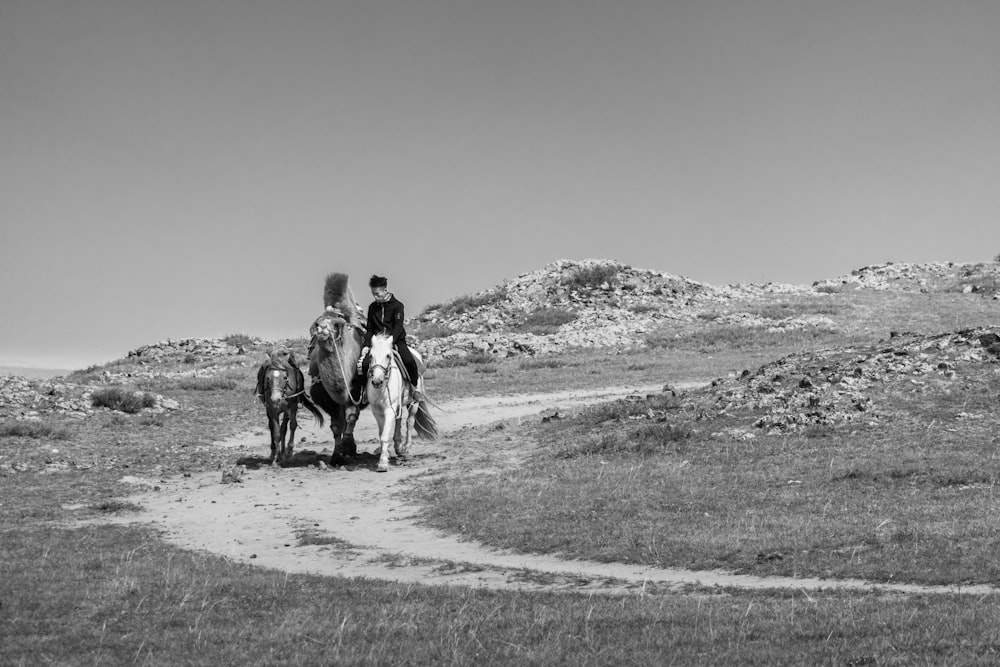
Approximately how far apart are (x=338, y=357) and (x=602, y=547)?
8421 millimetres

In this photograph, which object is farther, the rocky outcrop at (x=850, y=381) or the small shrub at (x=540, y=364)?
the small shrub at (x=540, y=364)

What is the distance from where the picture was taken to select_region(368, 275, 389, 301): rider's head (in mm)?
20344

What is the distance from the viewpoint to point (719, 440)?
20.0 m

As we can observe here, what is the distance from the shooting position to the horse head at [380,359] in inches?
778

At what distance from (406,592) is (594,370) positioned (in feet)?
91.4

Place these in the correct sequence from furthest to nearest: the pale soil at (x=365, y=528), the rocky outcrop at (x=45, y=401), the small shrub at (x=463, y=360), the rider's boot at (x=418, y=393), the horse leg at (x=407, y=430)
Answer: the small shrub at (x=463, y=360)
the rocky outcrop at (x=45, y=401)
the horse leg at (x=407, y=430)
the rider's boot at (x=418, y=393)
the pale soil at (x=365, y=528)

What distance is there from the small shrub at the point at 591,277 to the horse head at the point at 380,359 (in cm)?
4110

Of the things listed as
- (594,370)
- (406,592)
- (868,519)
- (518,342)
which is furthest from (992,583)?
(518,342)

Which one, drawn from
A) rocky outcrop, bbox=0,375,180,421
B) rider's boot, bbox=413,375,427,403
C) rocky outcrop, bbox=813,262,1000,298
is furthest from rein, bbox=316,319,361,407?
rocky outcrop, bbox=813,262,1000,298

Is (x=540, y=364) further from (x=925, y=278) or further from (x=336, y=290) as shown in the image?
(x=925, y=278)

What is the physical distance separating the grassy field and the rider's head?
3.60 metres

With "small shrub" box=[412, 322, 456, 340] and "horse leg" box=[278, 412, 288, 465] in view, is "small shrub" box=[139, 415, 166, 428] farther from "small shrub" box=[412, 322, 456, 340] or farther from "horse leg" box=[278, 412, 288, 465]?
"small shrub" box=[412, 322, 456, 340]

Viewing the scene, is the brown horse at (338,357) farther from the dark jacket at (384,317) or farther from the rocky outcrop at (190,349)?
the rocky outcrop at (190,349)

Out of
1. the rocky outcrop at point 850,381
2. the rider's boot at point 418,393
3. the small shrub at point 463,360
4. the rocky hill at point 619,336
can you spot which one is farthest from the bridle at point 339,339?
the small shrub at point 463,360
